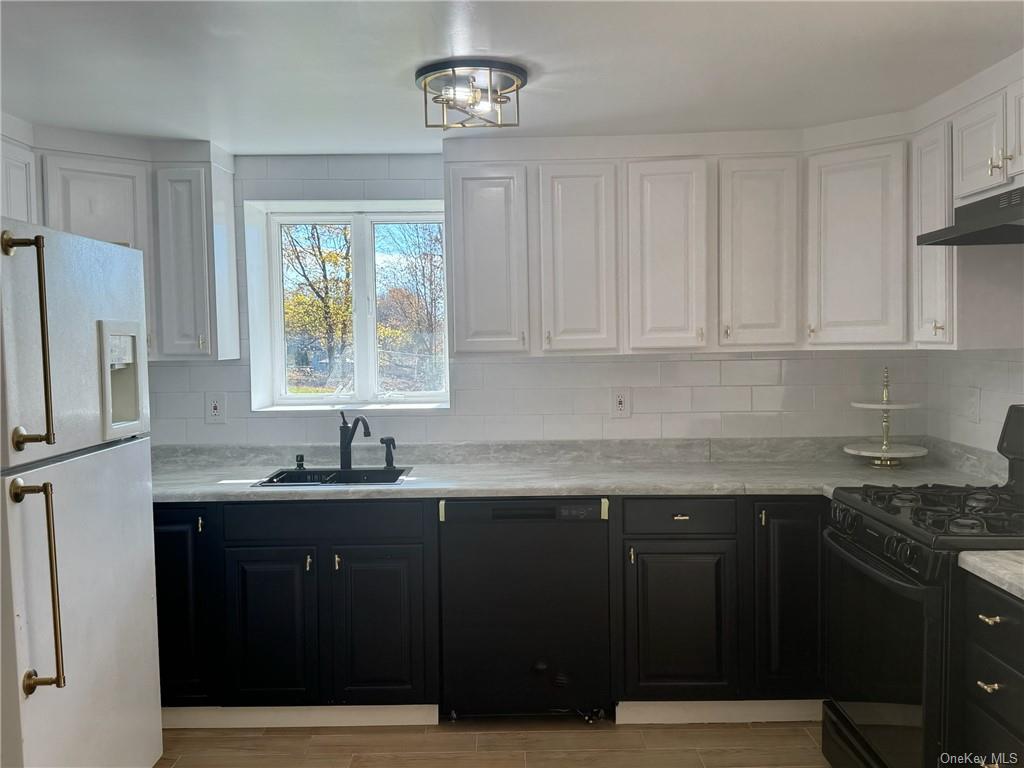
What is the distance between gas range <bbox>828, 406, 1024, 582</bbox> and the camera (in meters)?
2.09

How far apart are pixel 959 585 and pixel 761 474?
1133 millimetres

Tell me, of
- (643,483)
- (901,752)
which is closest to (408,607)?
(643,483)

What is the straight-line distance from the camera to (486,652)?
2.99 meters

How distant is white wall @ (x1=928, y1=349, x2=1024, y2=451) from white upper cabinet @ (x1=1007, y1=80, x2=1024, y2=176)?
2.59 ft

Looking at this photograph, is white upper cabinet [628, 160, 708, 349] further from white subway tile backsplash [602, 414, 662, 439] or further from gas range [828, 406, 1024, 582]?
gas range [828, 406, 1024, 582]

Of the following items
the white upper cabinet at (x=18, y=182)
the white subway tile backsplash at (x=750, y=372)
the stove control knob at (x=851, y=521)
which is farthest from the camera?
the white subway tile backsplash at (x=750, y=372)

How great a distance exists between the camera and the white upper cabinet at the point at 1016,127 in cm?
233

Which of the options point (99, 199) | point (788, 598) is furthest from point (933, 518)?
point (99, 199)

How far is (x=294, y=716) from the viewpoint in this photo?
3061mm

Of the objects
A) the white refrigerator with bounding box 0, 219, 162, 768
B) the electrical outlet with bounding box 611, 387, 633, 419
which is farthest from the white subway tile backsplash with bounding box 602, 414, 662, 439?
the white refrigerator with bounding box 0, 219, 162, 768

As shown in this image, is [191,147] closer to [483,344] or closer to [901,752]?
[483,344]

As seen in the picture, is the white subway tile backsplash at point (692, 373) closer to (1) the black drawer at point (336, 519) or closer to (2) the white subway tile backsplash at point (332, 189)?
(1) the black drawer at point (336, 519)

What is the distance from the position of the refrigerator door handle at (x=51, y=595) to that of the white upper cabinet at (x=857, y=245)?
2.70m

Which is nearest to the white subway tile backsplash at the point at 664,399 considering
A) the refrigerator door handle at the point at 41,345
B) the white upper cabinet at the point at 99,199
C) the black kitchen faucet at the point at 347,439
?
the black kitchen faucet at the point at 347,439
